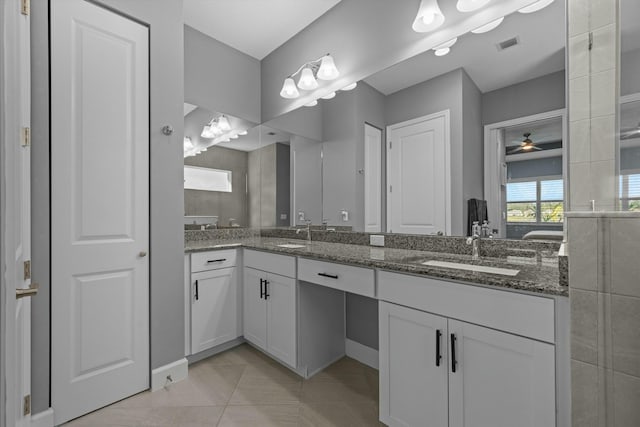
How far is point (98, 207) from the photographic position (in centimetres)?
161

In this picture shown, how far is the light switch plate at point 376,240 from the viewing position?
6.72 feet

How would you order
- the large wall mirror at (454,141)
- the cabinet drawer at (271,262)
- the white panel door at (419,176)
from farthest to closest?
the cabinet drawer at (271,262)
the white panel door at (419,176)
the large wall mirror at (454,141)

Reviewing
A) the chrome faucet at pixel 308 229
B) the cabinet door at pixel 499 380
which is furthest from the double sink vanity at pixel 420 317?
the chrome faucet at pixel 308 229

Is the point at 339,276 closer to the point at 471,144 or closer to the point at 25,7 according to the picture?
the point at 471,144

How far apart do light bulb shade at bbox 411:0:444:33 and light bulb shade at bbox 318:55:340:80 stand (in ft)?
2.33

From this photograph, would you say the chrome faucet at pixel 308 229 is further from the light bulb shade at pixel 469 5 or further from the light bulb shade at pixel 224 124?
the light bulb shade at pixel 469 5

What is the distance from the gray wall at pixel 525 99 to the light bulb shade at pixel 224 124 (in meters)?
2.20

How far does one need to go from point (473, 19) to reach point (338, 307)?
2001 mm

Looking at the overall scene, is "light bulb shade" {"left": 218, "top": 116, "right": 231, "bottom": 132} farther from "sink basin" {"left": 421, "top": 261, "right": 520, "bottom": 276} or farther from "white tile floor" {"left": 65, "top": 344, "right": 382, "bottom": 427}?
"sink basin" {"left": 421, "top": 261, "right": 520, "bottom": 276}

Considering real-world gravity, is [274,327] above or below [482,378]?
below

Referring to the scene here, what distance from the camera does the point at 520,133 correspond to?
4.86 ft

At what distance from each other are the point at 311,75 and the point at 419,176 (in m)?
1.34

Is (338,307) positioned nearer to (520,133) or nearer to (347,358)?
(347,358)

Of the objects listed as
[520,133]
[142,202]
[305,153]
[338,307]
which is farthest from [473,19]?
[142,202]
